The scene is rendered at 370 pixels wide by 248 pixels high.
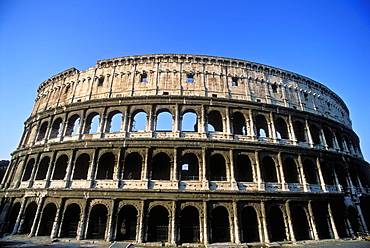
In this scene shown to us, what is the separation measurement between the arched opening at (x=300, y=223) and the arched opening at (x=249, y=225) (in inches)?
121

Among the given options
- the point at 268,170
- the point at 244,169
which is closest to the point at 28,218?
the point at 244,169

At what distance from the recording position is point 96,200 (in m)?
14.5

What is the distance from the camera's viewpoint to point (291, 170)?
17.3m

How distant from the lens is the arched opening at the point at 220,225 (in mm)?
13890

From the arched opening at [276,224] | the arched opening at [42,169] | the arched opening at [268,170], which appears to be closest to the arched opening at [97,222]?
the arched opening at [42,169]

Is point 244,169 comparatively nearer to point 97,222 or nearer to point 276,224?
point 276,224

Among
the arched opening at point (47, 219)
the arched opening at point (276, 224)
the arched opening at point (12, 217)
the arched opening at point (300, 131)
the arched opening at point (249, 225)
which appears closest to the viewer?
the arched opening at point (249, 225)

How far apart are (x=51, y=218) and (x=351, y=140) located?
3084 centimetres

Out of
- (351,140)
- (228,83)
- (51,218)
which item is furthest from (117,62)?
(351,140)

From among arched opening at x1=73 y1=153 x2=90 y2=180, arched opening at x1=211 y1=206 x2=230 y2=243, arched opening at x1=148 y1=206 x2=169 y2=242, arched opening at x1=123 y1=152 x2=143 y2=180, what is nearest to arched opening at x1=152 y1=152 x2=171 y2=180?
arched opening at x1=123 y1=152 x2=143 y2=180

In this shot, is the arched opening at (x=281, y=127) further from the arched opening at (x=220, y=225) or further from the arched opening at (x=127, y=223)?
the arched opening at (x=127, y=223)

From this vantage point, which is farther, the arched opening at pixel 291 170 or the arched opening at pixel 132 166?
the arched opening at pixel 291 170

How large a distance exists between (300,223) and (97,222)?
15.7 meters

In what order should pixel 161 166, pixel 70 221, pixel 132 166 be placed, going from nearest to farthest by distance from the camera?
pixel 70 221
pixel 161 166
pixel 132 166
